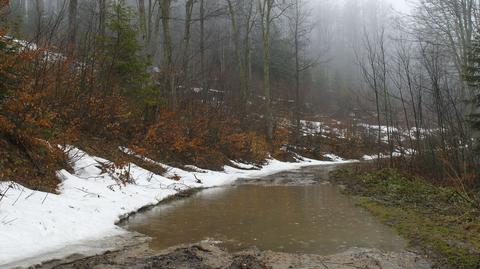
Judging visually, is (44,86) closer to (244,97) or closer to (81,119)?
(81,119)

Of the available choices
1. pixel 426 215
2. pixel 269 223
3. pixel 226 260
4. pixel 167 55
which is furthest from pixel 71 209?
pixel 167 55

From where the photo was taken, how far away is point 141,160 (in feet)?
35.4

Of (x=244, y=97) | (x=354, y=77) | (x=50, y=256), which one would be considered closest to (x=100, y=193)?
(x=50, y=256)

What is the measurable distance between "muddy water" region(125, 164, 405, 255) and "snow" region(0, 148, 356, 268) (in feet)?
1.58

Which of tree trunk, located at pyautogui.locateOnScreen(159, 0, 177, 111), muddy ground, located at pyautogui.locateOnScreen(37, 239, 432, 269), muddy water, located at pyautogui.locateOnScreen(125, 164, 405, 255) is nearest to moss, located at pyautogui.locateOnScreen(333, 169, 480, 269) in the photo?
muddy water, located at pyautogui.locateOnScreen(125, 164, 405, 255)

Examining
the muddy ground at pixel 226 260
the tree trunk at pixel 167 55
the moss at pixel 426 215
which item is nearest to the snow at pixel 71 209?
the muddy ground at pixel 226 260

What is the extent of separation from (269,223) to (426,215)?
2.59 meters

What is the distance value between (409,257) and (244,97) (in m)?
18.5

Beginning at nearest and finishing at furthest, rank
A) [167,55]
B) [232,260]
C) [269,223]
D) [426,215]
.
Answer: [232,260] → [269,223] → [426,215] → [167,55]

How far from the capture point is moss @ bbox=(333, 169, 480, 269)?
4.60 metres

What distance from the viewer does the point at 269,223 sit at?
6418 mm

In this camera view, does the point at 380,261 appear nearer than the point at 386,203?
Yes

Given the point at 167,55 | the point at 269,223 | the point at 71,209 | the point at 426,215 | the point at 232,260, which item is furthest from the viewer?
the point at 167,55

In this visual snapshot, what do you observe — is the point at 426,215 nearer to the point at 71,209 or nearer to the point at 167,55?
the point at 71,209
